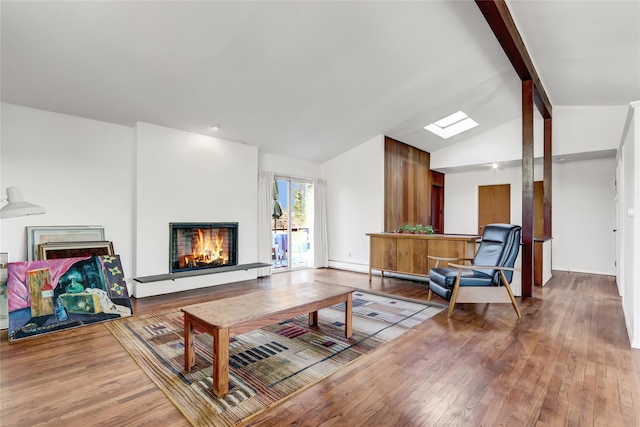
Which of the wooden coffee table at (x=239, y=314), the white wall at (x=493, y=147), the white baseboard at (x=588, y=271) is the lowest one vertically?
the white baseboard at (x=588, y=271)

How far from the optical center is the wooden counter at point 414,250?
15.1 ft

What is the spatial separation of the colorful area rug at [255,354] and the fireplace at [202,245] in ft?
3.98

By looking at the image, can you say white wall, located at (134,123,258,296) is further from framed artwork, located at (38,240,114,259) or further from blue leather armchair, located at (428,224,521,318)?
blue leather armchair, located at (428,224,521,318)

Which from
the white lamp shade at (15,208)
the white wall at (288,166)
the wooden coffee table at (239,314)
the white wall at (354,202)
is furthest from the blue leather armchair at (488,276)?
the white lamp shade at (15,208)

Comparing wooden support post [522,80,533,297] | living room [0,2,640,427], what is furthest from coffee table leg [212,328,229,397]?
wooden support post [522,80,533,297]

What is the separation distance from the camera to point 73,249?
3.85 m

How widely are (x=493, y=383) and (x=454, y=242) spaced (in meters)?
2.70

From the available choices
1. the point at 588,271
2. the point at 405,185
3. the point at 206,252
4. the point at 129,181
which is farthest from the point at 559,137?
the point at 129,181

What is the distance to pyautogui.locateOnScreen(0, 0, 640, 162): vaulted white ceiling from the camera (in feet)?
9.18

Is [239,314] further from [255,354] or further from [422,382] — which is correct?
[422,382]

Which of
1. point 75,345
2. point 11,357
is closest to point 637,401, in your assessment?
point 75,345

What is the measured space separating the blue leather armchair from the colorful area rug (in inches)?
14.4

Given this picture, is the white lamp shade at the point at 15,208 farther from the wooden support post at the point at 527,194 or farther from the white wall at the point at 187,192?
the wooden support post at the point at 527,194

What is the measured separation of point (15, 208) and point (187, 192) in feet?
7.21
